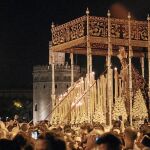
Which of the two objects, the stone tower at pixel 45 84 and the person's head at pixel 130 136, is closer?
the person's head at pixel 130 136

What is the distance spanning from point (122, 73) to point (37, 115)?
1980 inches

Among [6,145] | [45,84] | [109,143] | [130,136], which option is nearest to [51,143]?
[6,145]

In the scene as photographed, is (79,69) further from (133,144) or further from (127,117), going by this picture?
(133,144)

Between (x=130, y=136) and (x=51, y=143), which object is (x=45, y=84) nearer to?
(x=130, y=136)

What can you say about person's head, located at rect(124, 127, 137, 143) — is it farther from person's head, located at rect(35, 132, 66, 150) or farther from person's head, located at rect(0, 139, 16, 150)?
person's head, located at rect(0, 139, 16, 150)

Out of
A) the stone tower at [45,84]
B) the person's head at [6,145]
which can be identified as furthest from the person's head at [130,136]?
the stone tower at [45,84]

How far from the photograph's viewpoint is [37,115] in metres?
73.0

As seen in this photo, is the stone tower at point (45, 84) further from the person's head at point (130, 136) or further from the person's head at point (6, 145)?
the person's head at point (6, 145)

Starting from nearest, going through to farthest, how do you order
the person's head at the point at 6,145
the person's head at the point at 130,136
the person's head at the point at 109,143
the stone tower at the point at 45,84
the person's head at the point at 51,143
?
the person's head at the point at 6,145 < the person's head at the point at 109,143 < the person's head at the point at 51,143 < the person's head at the point at 130,136 < the stone tower at the point at 45,84

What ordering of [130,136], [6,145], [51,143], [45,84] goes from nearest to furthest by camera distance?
[6,145], [51,143], [130,136], [45,84]

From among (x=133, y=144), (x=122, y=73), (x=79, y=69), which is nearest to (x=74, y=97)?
(x=122, y=73)

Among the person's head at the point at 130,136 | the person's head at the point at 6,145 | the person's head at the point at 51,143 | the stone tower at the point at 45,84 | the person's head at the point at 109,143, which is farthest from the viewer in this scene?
the stone tower at the point at 45,84

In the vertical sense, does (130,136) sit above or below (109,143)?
below

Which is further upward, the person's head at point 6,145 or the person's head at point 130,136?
the person's head at point 6,145
